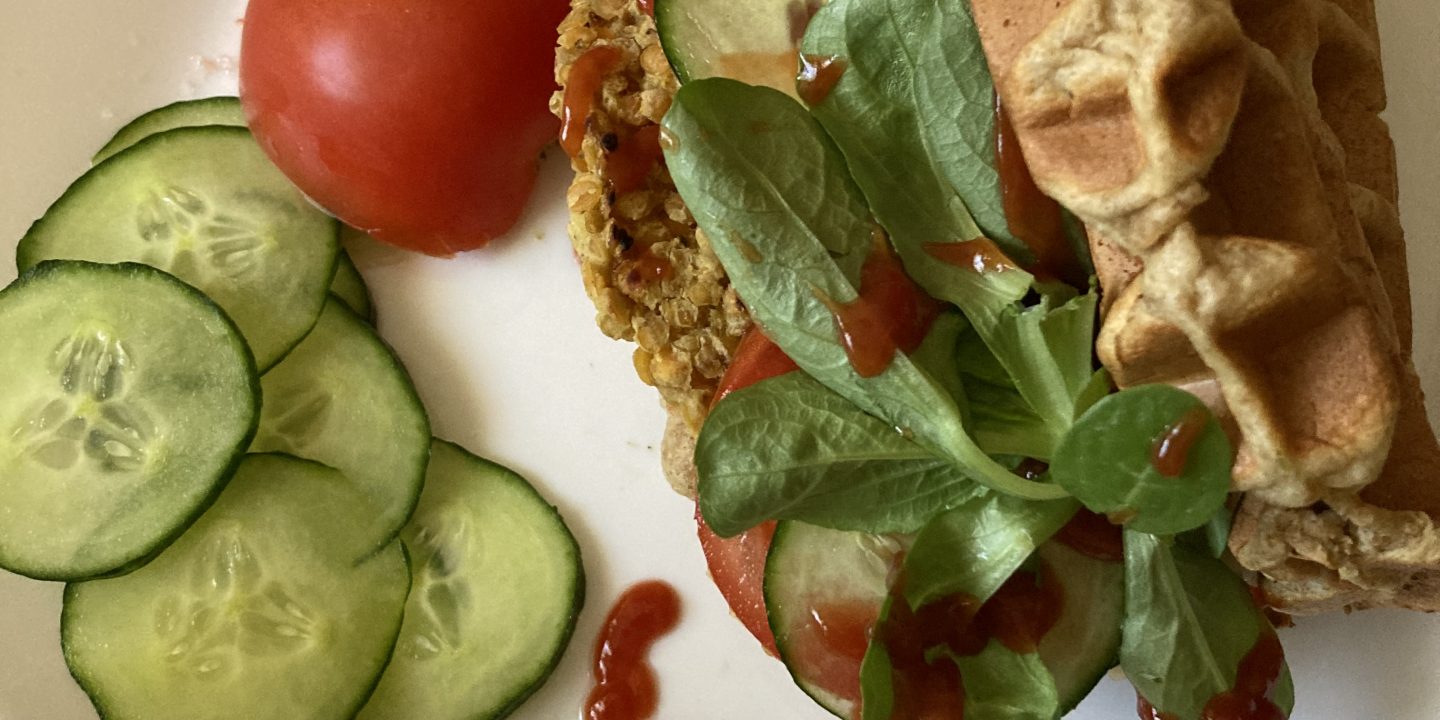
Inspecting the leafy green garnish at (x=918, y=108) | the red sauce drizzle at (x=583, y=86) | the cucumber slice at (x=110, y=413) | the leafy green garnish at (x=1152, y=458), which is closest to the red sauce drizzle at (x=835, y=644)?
the leafy green garnish at (x=1152, y=458)

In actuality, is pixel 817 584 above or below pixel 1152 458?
below

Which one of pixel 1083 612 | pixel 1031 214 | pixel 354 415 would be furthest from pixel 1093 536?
pixel 354 415

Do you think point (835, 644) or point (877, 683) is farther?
point (835, 644)

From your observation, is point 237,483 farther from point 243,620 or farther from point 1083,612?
point 1083,612

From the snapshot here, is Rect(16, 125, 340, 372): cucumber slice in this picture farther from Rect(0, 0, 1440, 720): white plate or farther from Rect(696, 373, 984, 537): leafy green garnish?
Rect(696, 373, 984, 537): leafy green garnish

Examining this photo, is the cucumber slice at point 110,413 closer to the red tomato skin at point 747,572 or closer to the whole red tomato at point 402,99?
the whole red tomato at point 402,99

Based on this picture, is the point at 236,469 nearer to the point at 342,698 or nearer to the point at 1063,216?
the point at 342,698

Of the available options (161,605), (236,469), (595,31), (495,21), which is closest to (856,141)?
(595,31)

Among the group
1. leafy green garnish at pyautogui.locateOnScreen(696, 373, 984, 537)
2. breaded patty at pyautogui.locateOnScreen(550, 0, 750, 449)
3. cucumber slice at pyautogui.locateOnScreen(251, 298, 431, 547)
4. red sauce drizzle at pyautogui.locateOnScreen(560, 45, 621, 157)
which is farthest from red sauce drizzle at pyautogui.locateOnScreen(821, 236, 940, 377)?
cucumber slice at pyautogui.locateOnScreen(251, 298, 431, 547)

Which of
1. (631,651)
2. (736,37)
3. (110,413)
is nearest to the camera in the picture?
(736,37)
